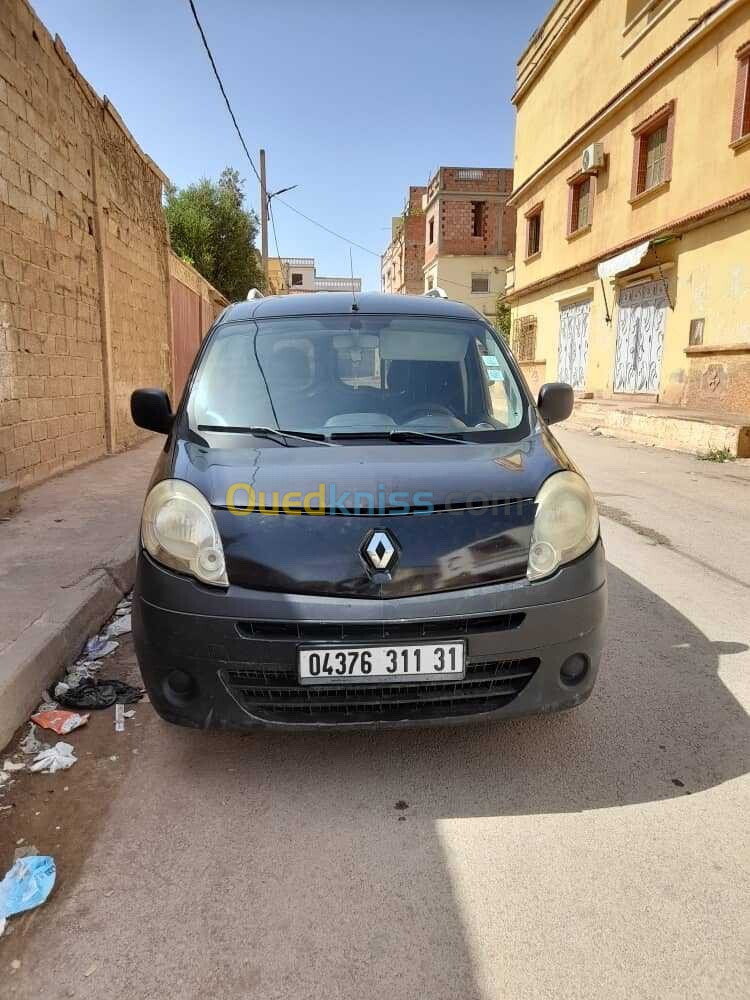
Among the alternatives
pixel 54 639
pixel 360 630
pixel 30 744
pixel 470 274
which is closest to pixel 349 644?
pixel 360 630

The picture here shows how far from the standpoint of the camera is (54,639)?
10.7 feet

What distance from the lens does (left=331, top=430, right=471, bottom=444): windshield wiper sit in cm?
281

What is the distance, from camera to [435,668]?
2.20m

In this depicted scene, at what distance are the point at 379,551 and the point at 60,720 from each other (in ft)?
5.32

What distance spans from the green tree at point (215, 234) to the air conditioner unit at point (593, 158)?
41.1ft

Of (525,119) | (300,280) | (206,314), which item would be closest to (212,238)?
(206,314)

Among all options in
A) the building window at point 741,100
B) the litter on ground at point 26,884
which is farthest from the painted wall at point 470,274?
the litter on ground at point 26,884

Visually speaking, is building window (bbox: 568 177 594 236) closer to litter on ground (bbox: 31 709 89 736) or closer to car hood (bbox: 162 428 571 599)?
car hood (bbox: 162 428 571 599)

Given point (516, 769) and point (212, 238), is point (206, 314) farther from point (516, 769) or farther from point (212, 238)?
point (516, 769)

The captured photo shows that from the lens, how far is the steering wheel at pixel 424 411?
3.06 m

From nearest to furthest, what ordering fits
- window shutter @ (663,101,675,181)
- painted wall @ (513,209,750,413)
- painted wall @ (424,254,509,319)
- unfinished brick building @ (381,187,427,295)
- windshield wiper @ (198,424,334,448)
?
Answer: windshield wiper @ (198,424,334,448), painted wall @ (513,209,750,413), window shutter @ (663,101,675,181), painted wall @ (424,254,509,319), unfinished brick building @ (381,187,427,295)

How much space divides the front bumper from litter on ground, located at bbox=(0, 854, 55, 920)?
54 cm

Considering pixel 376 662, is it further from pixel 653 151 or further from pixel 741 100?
pixel 653 151

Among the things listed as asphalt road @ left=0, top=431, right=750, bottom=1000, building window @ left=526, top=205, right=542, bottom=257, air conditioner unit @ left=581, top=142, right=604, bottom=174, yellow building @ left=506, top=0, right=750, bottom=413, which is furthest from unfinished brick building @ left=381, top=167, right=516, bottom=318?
asphalt road @ left=0, top=431, right=750, bottom=1000
